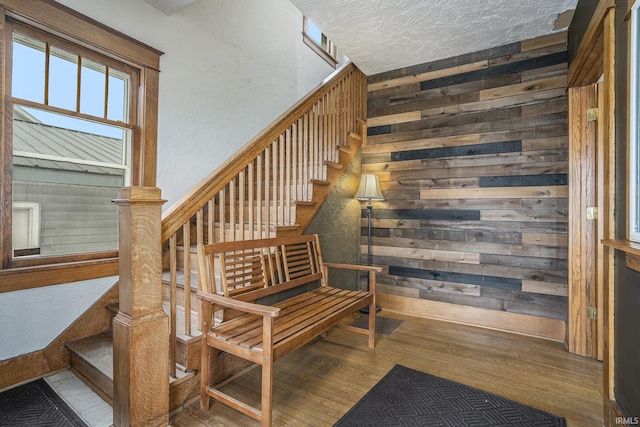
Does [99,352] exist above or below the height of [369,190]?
below

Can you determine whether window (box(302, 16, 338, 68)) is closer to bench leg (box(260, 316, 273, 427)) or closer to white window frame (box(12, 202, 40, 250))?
white window frame (box(12, 202, 40, 250))

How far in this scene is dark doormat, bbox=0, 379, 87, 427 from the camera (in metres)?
1.73

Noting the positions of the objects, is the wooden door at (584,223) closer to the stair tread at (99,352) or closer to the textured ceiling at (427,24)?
the textured ceiling at (427,24)

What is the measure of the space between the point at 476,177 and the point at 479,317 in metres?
1.37

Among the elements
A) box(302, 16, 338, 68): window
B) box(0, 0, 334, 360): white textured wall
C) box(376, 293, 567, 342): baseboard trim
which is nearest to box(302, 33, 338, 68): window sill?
box(302, 16, 338, 68): window

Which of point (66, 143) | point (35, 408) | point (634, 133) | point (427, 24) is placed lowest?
point (35, 408)

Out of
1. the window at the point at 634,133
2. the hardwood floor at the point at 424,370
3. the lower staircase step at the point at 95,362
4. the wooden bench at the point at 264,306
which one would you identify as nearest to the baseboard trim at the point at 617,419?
the hardwood floor at the point at 424,370

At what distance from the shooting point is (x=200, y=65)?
3.28 m

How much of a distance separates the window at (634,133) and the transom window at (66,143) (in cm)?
324

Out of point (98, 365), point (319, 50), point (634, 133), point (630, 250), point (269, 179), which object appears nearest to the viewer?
point (630, 250)

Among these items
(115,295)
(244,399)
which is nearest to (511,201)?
(244,399)

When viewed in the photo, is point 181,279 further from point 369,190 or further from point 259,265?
point 369,190

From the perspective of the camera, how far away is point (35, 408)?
72.4 inches

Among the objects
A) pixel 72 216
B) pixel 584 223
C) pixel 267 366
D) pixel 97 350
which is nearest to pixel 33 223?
pixel 72 216
